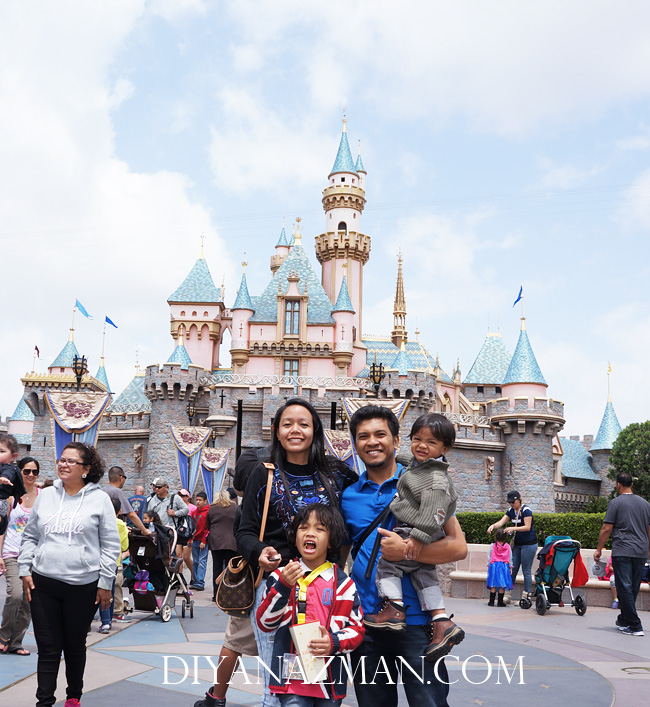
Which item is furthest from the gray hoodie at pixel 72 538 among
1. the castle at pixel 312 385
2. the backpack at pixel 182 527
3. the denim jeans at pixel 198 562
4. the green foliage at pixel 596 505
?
the green foliage at pixel 596 505

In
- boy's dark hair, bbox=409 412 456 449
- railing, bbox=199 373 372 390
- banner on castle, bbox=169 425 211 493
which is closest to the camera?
boy's dark hair, bbox=409 412 456 449

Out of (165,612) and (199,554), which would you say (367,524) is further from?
(199,554)

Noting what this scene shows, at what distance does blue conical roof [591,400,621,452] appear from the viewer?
137 ft

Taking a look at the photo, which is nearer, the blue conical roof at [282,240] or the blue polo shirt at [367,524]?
the blue polo shirt at [367,524]

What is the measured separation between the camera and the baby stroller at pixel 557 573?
8492 millimetres

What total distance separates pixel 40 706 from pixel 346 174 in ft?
123

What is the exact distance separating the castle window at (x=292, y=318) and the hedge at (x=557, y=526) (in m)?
17.1

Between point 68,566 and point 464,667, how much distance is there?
9.44 ft

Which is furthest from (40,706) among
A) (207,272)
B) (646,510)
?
(207,272)

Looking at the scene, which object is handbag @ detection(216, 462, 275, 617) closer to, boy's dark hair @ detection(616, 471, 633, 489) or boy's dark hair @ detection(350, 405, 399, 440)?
boy's dark hair @ detection(350, 405, 399, 440)

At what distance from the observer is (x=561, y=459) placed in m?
41.6

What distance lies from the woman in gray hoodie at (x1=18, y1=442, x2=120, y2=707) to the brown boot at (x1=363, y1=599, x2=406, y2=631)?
5.42ft

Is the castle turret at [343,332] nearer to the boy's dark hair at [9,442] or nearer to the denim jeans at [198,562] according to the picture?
the denim jeans at [198,562]

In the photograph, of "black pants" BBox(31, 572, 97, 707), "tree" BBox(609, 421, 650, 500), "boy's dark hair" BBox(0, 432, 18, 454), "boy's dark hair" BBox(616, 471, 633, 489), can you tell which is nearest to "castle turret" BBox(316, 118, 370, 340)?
"tree" BBox(609, 421, 650, 500)
